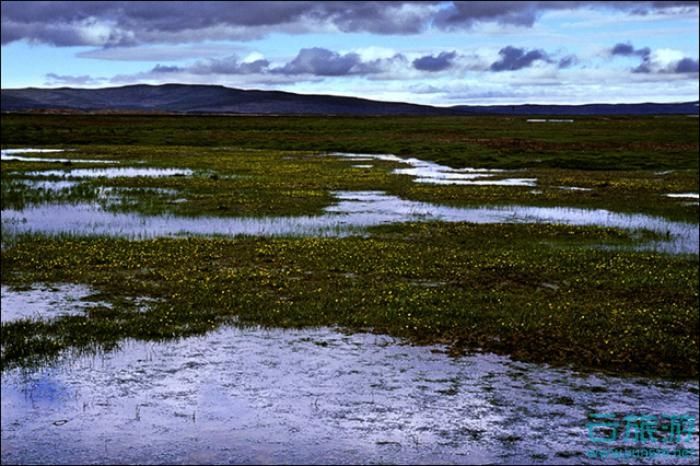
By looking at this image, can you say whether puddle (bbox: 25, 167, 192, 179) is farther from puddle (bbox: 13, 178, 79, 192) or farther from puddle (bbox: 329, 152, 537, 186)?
puddle (bbox: 329, 152, 537, 186)

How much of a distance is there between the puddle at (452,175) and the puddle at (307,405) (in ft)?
126

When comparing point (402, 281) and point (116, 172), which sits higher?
point (116, 172)

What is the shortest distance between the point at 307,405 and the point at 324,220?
2277 centimetres

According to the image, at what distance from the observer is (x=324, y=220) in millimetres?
36281

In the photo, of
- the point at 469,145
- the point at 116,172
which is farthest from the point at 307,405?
the point at 469,145

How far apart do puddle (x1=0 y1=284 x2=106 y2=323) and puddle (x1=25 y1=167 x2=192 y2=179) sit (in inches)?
1359

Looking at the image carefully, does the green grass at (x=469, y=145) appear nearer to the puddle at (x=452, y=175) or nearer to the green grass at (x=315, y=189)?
the puddle at (x=452, y=175)

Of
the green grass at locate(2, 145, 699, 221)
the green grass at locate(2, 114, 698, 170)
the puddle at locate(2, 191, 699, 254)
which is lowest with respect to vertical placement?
the puddle at locate(2, 191, 699, 254)

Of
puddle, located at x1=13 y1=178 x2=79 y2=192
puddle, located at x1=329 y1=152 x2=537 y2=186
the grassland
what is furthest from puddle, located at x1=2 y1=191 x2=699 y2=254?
puddle, located at x1=329 y1=152 x2=537 y2=186

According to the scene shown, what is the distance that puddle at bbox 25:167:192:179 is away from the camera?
181ft

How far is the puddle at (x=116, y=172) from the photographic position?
55312 millimetres

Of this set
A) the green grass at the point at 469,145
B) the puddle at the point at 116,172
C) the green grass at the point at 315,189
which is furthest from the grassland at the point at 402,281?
the green grass at the point at 469,145

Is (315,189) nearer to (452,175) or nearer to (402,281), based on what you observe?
(452,175)

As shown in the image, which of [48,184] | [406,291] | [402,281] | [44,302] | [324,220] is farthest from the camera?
[48,184]
